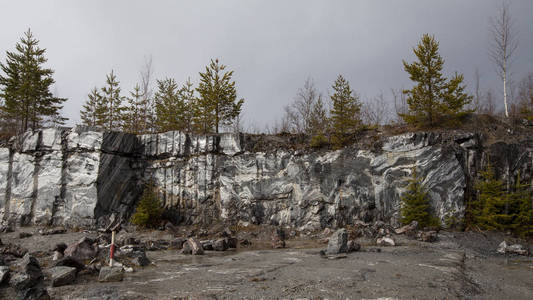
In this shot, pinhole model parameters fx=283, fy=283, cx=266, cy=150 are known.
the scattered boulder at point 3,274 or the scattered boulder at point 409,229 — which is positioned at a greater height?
the scattered boulder at point 3,274

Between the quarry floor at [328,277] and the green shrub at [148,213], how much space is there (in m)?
8.10

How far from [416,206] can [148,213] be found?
16705 mm

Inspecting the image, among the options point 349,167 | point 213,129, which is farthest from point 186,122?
point 349,167

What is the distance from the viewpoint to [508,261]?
10211 mm

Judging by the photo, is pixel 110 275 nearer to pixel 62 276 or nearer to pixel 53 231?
pixel 62 276

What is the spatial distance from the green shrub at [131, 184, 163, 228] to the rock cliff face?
1568 millimetres

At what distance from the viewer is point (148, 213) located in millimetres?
19188

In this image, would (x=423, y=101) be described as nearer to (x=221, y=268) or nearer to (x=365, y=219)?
(x=365, y=219)

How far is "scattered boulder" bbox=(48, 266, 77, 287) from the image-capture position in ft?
23.7

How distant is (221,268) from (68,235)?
13.2m

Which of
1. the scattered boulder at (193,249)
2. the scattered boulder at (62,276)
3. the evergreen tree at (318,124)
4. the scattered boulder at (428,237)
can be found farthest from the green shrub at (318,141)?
the scattered boulder at (62,276)

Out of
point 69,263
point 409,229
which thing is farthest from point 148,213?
point 409,229

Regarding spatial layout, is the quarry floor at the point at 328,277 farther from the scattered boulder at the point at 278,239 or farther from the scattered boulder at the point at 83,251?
the scattered boulder at the point at 278,239

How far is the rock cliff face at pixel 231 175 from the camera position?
54.5 ft
